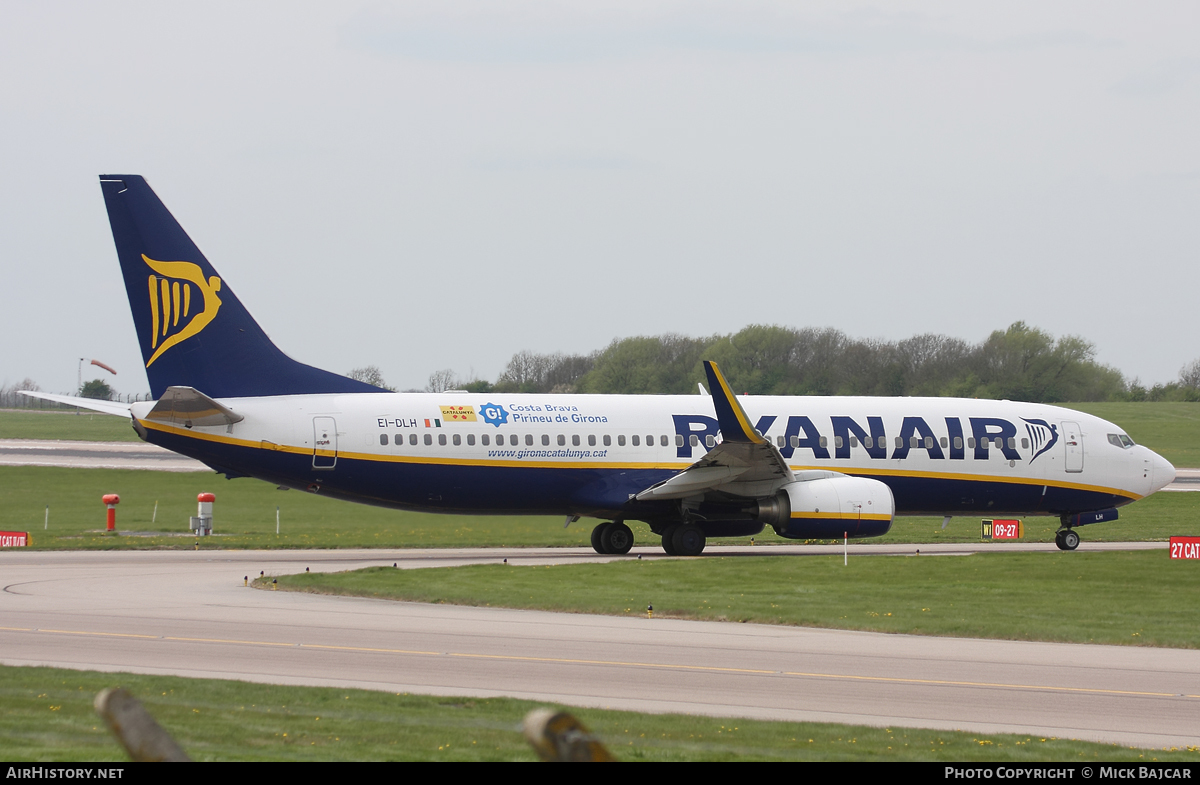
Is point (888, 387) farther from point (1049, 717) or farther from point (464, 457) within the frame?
point (1049, 717)

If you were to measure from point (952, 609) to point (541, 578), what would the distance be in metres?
6.99

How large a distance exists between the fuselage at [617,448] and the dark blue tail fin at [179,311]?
25.4 inches

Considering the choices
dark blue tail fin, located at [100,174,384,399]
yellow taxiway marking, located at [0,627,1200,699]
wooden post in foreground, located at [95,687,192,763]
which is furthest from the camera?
dark blue tail fin, located at [100,174,384,399]

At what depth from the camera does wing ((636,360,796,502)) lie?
84.0ft

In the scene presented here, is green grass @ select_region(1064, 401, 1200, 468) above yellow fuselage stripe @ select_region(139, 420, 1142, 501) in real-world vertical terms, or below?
above

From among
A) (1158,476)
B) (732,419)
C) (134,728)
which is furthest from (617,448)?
(134,728)

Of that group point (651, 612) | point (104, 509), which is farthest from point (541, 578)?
point (104, 509)

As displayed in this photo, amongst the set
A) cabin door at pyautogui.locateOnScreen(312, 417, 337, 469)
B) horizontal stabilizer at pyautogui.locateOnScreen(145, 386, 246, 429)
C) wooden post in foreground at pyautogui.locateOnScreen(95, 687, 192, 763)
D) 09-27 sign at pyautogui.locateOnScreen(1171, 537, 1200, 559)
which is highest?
horizontal stabilizer at pyautogui.locateOnScreen(145, 386, 246, 429)

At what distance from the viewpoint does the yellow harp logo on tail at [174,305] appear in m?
25.2

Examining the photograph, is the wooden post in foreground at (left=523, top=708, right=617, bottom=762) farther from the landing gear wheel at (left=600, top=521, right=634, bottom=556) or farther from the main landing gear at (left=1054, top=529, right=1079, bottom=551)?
the main landing gear at (left=1054, top=529, right=1079, bottom=551)

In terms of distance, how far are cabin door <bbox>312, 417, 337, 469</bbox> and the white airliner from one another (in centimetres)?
3

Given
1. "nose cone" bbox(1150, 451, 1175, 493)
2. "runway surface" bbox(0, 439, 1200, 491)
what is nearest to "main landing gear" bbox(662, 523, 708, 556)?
"nose cone" bbox(1150, 451, 1175, 493)

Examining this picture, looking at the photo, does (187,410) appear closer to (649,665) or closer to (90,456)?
(649,665)

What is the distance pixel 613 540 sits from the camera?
29.4 m
